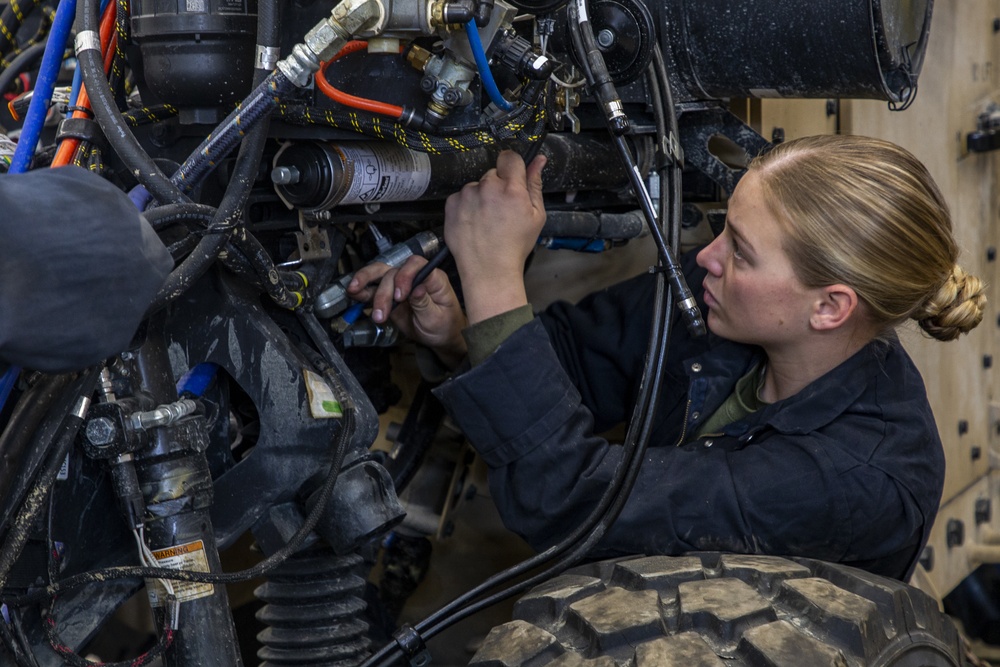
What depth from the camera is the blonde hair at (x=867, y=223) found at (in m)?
1.29

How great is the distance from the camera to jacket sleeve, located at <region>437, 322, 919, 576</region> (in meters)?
1.23

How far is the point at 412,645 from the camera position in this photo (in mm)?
1152

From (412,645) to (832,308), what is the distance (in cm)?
64

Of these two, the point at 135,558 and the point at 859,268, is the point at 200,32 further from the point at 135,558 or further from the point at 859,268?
the point at 859,268

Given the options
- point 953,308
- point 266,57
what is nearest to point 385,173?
point 266,57

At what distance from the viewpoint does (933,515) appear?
1352 mm

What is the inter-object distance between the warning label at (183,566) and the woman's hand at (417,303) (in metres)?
0.38

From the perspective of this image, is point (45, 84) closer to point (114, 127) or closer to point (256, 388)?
point (114, 127)

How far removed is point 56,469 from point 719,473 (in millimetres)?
709

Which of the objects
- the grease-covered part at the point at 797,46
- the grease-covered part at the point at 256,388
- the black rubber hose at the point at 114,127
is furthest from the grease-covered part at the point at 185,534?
the grease-covered part at the point at 797,46

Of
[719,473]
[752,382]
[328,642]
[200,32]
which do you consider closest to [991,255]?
[752,382]

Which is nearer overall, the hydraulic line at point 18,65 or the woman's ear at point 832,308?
the woman's ear at point 832,308

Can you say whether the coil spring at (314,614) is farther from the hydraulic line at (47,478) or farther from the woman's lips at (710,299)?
the woman's lips at (710,299)

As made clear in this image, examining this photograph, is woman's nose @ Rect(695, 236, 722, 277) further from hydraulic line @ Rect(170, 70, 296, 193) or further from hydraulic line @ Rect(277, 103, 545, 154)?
hydraulic line @ Rect(170, 70, 296, 193)
